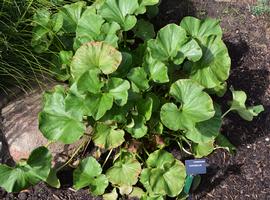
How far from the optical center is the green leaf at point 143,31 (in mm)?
2844

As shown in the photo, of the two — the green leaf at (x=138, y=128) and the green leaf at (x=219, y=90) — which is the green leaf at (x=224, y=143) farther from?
the green leaf at (x=138, y=128)

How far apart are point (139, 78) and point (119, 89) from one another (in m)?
0.15

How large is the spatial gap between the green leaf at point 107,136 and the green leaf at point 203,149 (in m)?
0.41

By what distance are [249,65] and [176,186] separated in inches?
41.9

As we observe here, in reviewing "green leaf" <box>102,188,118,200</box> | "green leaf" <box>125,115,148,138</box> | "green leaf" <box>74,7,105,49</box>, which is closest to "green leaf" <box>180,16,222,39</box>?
"green leaf" <box>74,7,105,49</box>

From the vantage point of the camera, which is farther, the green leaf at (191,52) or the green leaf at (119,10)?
the green leaf at (119,10)

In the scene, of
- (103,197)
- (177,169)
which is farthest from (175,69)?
(103,197)

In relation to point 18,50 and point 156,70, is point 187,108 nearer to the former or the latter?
point 156,70

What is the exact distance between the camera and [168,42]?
2.49 meters

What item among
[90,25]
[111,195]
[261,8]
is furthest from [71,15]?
[261,8]

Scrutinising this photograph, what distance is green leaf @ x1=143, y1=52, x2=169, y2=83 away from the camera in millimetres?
2377

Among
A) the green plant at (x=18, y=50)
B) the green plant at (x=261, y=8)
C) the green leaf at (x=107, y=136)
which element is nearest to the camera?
the green leaf at (x=107, y=136)

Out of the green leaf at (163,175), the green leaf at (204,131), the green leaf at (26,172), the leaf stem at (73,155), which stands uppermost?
the green leaf at (26,172)

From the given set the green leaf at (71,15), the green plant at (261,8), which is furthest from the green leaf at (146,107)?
the green plant at (261,8)
